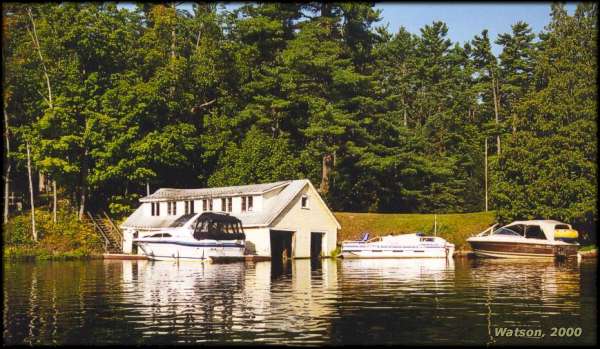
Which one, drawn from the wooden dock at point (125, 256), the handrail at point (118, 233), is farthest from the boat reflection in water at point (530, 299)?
the handrail at point (118, 233)

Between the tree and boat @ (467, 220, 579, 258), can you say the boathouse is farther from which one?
the tree

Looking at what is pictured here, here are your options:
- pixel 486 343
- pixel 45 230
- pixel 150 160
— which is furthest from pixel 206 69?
pixel 486 343

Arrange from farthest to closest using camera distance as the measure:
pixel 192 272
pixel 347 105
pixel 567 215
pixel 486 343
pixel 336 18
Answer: pixel 336 18
pixel 347 105
pixel 567 215
pixel 192 272
pixel 486 343

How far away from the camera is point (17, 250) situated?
205ft

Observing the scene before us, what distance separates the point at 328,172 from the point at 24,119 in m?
32.3

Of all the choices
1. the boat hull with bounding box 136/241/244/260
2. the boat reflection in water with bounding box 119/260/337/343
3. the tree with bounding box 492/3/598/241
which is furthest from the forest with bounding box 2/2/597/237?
the boat reflection in water with bounding box 119/260/337/343

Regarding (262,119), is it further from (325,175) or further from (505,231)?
(505,231)

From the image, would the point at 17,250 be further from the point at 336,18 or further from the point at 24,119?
the point at 336,18

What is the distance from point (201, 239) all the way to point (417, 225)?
20.9m

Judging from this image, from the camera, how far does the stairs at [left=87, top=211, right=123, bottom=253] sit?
221 feet

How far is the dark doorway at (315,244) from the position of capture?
208 ft

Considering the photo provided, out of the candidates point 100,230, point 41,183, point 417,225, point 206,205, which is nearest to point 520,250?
point 417,225

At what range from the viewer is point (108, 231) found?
70500mm

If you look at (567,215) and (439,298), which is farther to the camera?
(567,215)
